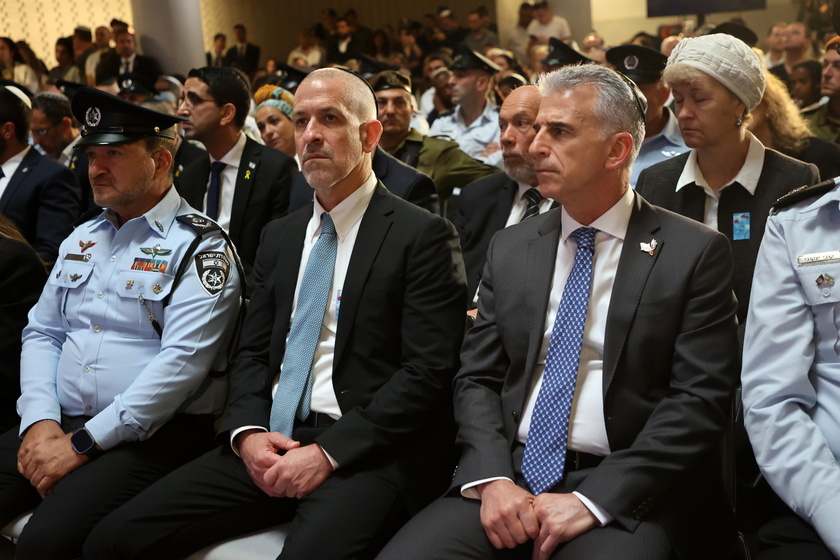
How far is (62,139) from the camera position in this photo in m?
5.28

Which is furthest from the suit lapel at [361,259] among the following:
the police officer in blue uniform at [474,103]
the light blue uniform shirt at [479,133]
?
the police officer in blue uniform at [474,103]

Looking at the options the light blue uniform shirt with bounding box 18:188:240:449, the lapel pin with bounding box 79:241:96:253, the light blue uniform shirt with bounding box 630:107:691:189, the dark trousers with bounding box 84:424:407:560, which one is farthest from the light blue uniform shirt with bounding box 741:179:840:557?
the lapel pin with bounding box 79:241:96:253

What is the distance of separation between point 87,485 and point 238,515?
0.43m

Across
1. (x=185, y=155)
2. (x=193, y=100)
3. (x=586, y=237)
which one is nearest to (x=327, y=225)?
(x=586, y=237)

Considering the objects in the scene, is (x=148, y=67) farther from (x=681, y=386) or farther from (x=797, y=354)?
(x=797, y=354)

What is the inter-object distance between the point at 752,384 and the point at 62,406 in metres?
1.96

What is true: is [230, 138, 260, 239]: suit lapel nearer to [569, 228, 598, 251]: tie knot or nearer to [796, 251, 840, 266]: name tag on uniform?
[569, 228, 598, 251]: tie knot

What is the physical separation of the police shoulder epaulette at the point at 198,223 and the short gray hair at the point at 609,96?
Answer: 3.74 feet

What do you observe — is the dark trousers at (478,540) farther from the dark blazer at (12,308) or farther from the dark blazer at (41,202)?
the dark blazer at (41,202)

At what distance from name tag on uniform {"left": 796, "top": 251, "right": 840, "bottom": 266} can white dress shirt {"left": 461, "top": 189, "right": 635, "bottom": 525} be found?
0.38 m

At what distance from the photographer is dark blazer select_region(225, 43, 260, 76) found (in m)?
12.3

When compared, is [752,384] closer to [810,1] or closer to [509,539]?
[509,539]

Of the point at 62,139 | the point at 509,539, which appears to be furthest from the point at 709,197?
the point at 62,139

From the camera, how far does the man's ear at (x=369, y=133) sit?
8.12ft
